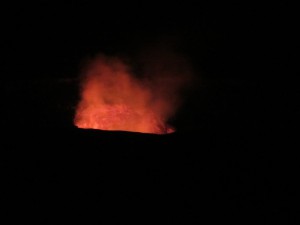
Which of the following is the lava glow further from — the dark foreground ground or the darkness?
the dark foreground ground

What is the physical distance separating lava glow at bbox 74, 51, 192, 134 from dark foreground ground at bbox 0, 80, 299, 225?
6.55 ft

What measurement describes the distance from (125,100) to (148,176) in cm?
297

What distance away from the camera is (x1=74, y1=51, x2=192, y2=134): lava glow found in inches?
208

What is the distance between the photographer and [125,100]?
224 inches

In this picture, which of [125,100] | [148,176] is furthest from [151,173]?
[125,100]

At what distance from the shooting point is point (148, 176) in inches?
112

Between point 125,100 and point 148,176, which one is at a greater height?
point 125,100

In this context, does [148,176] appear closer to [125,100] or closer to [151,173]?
[151,173]

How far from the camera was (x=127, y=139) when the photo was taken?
10.1 feet

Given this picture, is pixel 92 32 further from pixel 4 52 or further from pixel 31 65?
pixel 4 52

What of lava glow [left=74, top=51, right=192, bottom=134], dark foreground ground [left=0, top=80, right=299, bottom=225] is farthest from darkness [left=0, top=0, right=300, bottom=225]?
lava glow [left=74, top=51, right=192, bottom=134]

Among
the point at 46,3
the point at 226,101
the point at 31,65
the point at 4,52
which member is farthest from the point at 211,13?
the point at 4,52

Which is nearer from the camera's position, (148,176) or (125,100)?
(148,176)

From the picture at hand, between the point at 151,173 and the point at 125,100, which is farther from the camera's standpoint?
the point at 125,100
